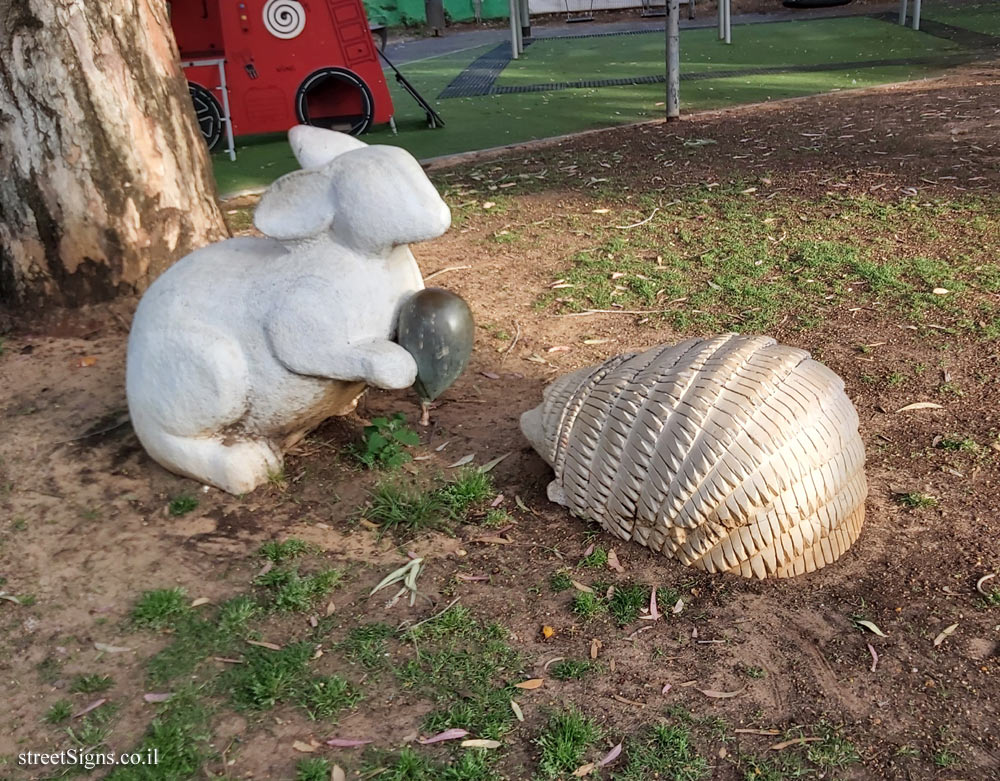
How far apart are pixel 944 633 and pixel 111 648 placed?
2508 millimetres

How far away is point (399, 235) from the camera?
9.46 feet

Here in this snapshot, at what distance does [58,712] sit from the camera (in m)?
2.46

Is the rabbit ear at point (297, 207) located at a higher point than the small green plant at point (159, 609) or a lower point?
higher

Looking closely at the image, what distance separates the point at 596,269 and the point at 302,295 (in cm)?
292

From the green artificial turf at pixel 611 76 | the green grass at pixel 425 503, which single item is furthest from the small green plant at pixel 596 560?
the green artificial turf at pixel 611 76

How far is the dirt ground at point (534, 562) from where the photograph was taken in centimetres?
238

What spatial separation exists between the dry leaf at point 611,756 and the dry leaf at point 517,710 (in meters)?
0.25

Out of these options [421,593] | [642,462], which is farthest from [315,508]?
[642,462]

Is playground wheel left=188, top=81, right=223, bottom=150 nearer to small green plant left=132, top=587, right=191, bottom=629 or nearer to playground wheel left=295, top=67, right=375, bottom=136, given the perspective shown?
playground wheel left=295, top=67, right=375, bottom=136

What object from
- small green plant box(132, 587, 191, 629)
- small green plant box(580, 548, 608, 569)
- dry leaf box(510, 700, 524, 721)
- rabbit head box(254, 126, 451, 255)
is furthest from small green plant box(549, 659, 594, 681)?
rabbit head box(254, 126, 451, 255)

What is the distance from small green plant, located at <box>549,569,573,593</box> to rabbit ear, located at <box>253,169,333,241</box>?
1.40 meters

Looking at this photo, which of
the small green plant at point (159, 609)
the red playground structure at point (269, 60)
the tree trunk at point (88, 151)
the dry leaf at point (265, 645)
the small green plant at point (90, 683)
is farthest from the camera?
the red playground structure at point (269, 60)

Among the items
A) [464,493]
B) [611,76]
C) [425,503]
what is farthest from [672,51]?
[425,503]

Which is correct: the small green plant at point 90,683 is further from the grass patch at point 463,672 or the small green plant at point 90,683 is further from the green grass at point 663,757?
the green grass at point 663,757
